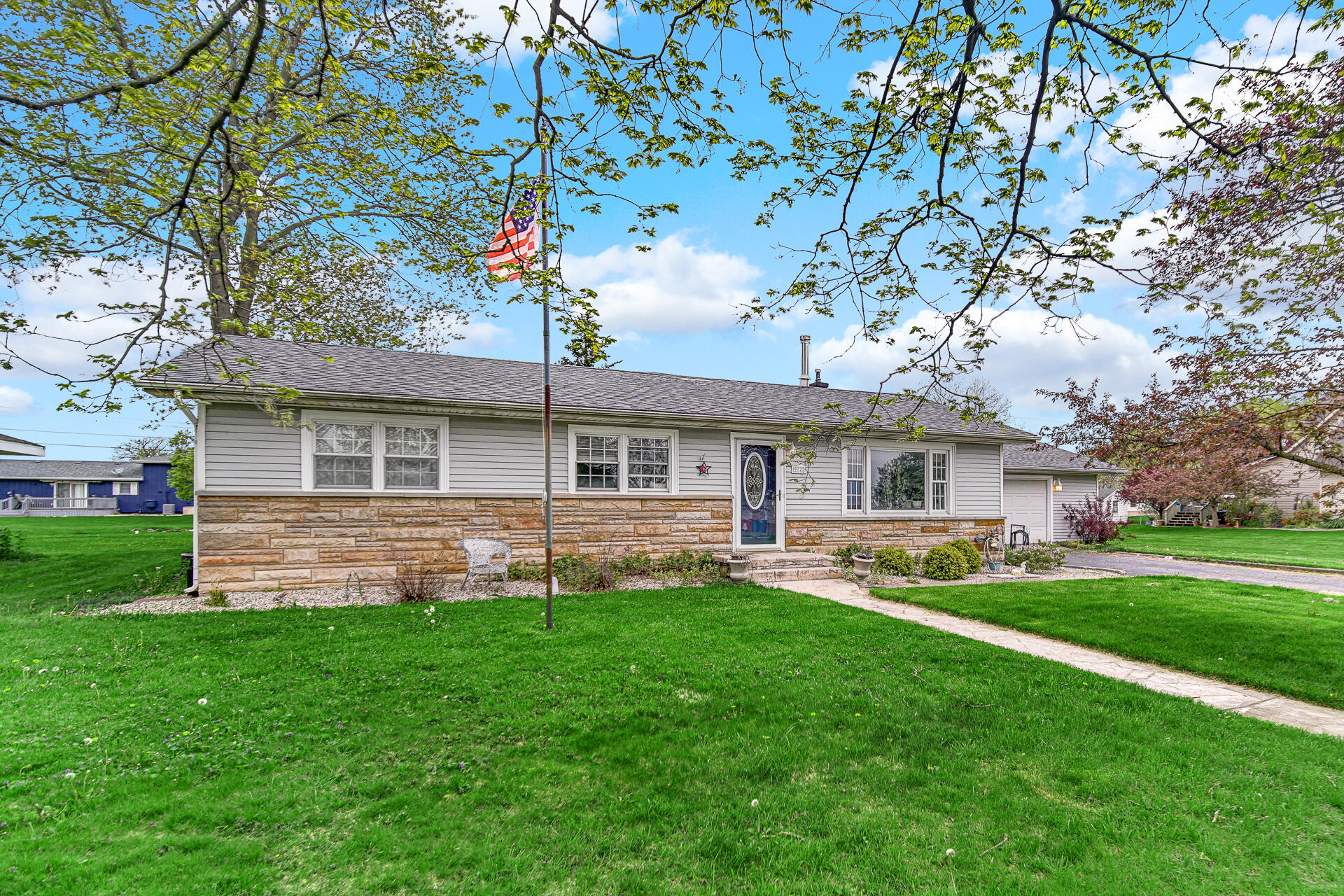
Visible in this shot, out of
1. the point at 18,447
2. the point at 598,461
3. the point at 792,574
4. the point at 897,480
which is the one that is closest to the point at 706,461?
the point at 598,461

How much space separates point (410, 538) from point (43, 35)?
6.84m

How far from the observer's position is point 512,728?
3986mm

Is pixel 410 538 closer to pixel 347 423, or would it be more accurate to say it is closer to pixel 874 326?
pixel 347 423

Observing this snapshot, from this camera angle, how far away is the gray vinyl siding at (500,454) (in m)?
9.87

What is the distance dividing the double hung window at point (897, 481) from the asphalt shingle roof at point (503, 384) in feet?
2.79

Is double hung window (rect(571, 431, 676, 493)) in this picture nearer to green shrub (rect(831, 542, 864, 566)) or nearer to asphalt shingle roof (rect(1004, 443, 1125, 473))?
green shrub (rect(831, 542, 864, 566))

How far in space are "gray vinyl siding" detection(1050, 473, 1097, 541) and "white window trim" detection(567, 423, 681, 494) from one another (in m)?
14.8

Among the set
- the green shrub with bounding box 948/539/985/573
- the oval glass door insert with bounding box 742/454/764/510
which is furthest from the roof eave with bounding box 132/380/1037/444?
the green shrub with bounding box 948/539/985/573

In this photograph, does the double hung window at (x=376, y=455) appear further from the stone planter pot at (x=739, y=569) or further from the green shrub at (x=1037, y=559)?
the green shrub at (x=1037, y=559)

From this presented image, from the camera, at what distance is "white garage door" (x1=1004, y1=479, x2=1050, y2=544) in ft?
60.5

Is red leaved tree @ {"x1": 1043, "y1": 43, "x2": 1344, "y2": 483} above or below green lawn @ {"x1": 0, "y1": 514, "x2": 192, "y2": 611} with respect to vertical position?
above

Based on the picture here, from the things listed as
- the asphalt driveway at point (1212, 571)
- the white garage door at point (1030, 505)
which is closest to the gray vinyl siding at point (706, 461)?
the asphalt driveway at point (1212, 571)

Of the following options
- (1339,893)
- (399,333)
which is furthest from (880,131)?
(399,333)

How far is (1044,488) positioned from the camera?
18984 millimetres
